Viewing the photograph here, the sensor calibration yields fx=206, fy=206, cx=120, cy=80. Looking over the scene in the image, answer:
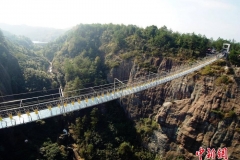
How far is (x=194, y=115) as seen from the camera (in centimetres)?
2148

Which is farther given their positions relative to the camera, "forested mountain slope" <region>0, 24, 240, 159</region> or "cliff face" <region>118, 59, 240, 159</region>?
"forested mountain slope" <region>0, 24, 240, 159</region>

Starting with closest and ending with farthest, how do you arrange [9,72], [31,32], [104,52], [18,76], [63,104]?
[63,104], [9,72], [18,76], [104,52], [31,32]

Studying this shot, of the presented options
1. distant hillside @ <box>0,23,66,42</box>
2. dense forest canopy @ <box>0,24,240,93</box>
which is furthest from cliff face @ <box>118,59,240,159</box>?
distant hillside @ <box>0,23,66,42</box>

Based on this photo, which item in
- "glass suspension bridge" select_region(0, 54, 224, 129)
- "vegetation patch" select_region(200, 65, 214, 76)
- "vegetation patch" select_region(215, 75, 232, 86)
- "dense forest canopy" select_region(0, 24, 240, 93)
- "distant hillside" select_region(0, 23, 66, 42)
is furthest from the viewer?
"distant hillside" select_region(0, 23, 66, 42)

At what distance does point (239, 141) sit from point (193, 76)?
841cm

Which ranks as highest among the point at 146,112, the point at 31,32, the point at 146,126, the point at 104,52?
the point at 104,52

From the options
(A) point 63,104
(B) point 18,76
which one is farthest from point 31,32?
(A) point 63,104

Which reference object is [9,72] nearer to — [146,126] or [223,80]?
[146,126]

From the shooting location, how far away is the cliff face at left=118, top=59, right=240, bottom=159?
63.7ft

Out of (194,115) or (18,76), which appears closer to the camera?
(194,115)

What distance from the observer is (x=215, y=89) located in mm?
21500

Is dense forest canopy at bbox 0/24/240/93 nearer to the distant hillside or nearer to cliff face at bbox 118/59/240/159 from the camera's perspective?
cliff face at bbox 118/59/240/159

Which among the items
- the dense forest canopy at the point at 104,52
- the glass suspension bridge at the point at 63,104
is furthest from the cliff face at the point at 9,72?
the glass suspension bridge at the point at 63,104

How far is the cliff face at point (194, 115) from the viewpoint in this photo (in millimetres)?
19406
